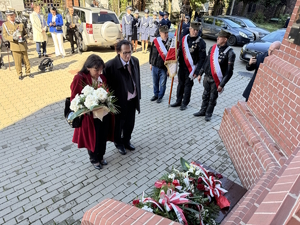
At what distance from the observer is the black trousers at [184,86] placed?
17.5ft

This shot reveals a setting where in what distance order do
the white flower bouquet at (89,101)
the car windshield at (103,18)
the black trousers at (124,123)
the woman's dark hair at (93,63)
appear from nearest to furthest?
the white flower bouquet at (89,101) < the woman's dark hair at (93,63) < the black trousers at (124,123) < the car windshield at (103,18)

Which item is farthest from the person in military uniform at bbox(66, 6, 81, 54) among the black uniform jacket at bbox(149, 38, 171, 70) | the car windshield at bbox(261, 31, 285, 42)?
the car windshield at bbox(261, 31, 285, 42)

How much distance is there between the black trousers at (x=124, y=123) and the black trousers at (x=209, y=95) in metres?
1.99

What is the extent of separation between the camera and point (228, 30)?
13312 mm

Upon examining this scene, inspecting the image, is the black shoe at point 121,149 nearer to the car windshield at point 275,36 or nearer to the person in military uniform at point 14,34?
the person in military uniform at point 14,34

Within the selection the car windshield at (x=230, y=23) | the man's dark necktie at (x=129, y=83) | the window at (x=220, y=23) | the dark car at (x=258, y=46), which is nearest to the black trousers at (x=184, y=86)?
the man's dark necktie at (x=129, y=83)

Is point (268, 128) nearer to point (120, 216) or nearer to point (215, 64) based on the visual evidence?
point (215, 64)

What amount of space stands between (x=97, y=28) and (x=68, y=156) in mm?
7143

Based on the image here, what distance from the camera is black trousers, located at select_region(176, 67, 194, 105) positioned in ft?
17.5

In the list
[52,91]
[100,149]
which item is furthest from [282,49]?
[52,91]

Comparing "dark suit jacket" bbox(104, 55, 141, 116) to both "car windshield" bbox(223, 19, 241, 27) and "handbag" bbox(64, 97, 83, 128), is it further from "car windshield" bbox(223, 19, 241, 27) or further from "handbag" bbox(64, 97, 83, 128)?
"car windshield" bbox(223, 19, 241, 27)

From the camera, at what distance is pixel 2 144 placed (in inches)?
162

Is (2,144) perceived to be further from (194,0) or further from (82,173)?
(194,0)

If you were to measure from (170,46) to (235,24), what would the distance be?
34.5 feet
